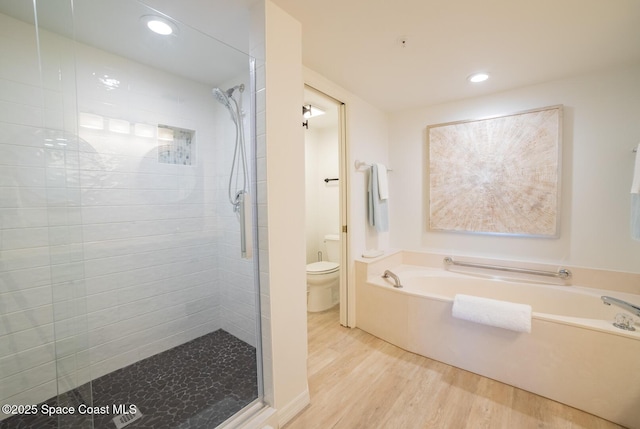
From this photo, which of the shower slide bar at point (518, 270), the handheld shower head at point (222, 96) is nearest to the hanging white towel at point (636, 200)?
the shower slide bar at point (518, 270)

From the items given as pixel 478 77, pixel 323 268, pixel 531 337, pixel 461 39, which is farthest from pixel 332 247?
pixel 461 39

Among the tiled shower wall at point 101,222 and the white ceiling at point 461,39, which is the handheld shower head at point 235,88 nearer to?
the tiled shower wall at point 101,222

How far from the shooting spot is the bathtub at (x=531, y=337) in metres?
1.44

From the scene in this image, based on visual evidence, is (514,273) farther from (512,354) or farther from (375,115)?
(375,115)

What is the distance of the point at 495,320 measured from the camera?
1728 mm

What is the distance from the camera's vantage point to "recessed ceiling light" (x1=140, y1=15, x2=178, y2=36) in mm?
1403

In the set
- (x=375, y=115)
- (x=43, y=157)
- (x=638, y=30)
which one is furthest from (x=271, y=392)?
(x=638, y=30)

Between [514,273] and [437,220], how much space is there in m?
0.83

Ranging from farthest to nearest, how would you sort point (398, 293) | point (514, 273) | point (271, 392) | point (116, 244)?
point (514, 273)
point (398, 293)
point (116, 244)
point (271, 392)

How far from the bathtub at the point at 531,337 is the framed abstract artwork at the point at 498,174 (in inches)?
22.3

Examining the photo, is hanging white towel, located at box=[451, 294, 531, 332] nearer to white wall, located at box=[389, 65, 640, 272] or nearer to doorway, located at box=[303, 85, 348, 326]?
white wall, located at box=[389, 65, 640, 272]

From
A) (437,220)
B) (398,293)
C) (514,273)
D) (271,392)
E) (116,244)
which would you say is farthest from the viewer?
(437,220)

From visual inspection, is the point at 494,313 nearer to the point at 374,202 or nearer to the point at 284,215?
the point at 374,202

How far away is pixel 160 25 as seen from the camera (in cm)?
147
